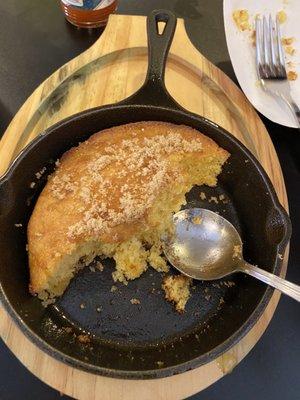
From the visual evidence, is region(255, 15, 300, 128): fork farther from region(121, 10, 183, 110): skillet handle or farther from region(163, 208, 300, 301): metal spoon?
region(163, 208, 300, 301): metal spoon

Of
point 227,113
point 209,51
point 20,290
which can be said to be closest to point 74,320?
point 20,290

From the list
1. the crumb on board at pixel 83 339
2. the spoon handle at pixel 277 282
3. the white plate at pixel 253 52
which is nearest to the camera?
the spoon handle at pixel 277 282

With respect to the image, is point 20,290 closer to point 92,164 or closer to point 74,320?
point 74,320

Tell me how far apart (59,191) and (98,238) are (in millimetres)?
155

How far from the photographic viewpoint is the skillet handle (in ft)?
3.78

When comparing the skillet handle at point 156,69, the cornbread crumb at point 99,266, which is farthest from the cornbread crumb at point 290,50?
the cornbread crumb at point 99,266

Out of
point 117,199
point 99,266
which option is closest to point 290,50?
point 117,199

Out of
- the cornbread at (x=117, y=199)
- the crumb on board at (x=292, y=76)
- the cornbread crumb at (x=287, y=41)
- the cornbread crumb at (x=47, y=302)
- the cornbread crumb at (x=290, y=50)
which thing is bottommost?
the cornbread crumb at (x=47, y=302)

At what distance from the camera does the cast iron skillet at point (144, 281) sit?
1.00 metres

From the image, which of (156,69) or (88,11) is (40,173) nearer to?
(156,69)

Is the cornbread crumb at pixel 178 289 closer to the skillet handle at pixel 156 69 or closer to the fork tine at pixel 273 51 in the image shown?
the skillet handle at pixel 156 69

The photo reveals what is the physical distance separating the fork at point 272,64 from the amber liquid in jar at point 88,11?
50 centimetres

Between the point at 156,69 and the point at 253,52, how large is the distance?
Answer: 401mm

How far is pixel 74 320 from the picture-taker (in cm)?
107
